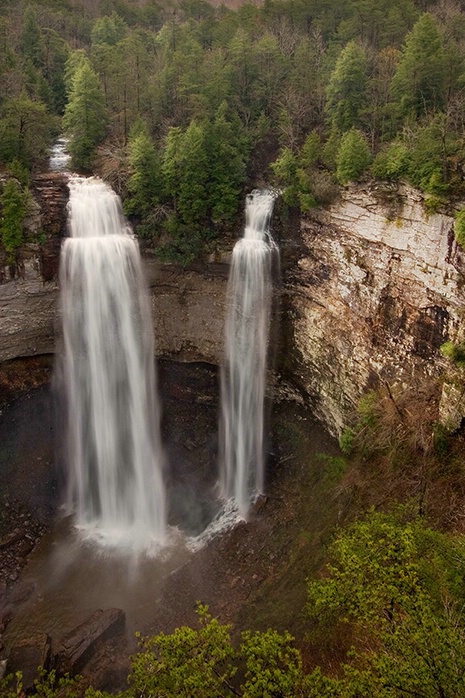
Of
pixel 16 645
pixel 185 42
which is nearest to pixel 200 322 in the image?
pixel 16 645

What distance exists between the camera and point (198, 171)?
912 inches

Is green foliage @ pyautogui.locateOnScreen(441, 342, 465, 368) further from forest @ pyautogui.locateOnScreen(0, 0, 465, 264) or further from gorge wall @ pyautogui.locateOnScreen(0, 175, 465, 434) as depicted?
forest @ pyautogui.locateOnScreen(0, 0, 465, 264)

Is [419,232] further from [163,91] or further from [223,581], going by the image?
[163,91]

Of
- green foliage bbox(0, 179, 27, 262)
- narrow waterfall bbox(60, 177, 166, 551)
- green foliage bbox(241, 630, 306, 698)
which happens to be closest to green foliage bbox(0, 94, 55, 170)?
narrow waterfall bbox(60, 177, 166, 551)

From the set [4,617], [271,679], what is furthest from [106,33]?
[271,679]

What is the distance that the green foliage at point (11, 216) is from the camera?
67.5ft

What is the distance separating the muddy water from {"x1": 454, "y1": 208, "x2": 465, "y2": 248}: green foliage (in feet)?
36.1

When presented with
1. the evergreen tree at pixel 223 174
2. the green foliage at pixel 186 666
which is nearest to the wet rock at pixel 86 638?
the green foliage at pixel 186 666

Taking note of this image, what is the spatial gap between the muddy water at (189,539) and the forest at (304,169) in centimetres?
149

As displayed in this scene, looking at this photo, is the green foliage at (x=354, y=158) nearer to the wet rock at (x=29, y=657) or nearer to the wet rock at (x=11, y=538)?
the wet rock at (x=29, y=657)

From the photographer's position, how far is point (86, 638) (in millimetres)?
16500

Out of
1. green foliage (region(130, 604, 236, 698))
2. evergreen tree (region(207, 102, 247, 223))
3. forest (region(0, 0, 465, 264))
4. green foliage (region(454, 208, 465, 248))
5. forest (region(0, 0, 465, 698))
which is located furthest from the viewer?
evergreen tree (region(207, 102, 247, 223))

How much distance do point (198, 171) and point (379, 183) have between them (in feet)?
28.3

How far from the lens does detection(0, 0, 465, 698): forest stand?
8.67m
